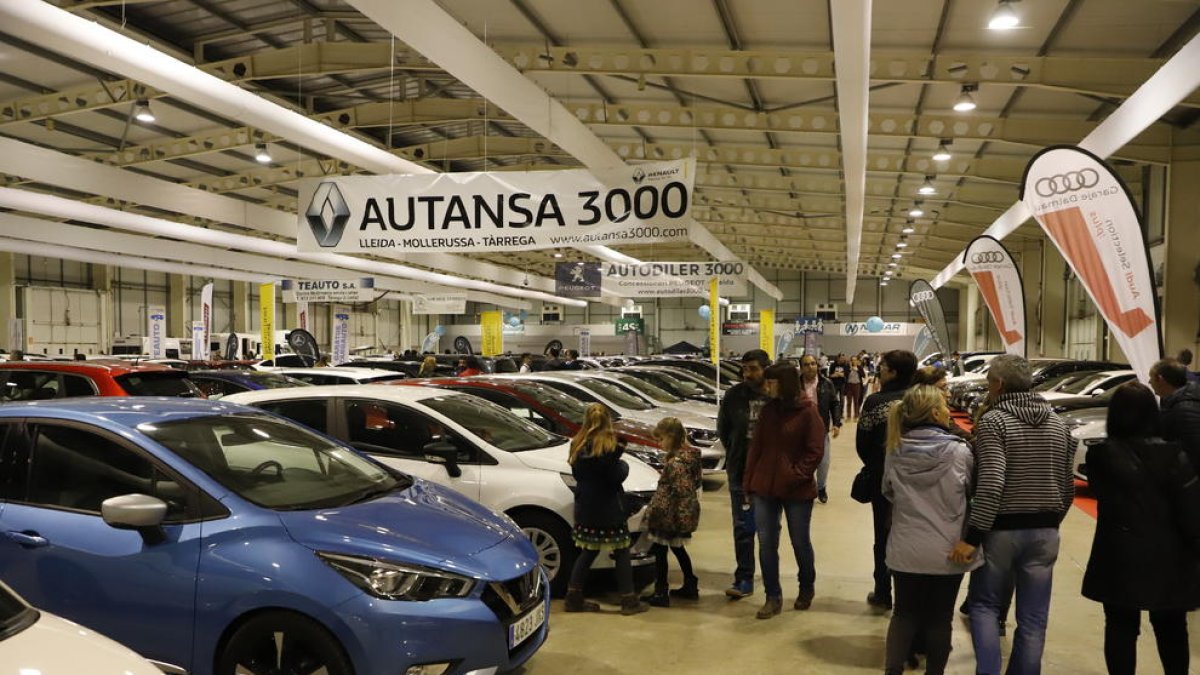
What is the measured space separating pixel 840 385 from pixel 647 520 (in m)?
16.2

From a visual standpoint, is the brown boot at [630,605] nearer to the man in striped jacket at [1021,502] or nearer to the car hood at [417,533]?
the car hood at [417,533]

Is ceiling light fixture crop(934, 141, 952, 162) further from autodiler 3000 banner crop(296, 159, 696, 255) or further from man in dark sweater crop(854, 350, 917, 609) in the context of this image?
man in dark sweater crop(854, 350, 917, 609)

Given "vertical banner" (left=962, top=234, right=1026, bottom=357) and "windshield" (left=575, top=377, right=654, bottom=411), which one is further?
"vertical banner" (left=962, top=234, right=1026, bottom=357)

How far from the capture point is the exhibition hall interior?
142 inches

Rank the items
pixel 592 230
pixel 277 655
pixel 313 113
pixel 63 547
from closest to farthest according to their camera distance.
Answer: pixel 277 655 < pixel 63 547 < pixel 592 230 < pixel 313 113

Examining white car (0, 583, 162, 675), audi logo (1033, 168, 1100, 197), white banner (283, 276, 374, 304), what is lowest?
white car (0, 583, 162, 675)

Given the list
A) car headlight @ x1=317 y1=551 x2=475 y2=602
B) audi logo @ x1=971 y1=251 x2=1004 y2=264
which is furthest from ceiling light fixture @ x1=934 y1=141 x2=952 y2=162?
car headlight @ x1=317 y1=551 x2=475 y2=602

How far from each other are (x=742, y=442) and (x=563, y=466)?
1.27m

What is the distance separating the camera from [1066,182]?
7441 mm

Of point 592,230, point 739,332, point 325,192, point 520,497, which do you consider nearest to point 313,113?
point 325,192

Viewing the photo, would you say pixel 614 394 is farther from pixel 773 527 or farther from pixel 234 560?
pixel 234 560

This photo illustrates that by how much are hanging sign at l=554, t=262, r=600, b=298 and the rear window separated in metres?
12.2

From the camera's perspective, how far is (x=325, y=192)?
9.69m

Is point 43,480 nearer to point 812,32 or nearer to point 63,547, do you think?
point 63,547
